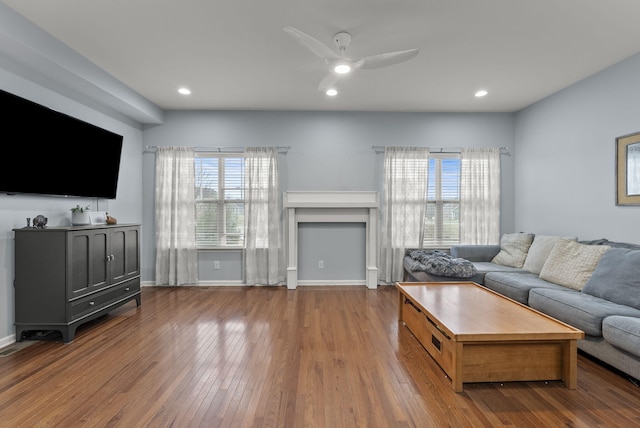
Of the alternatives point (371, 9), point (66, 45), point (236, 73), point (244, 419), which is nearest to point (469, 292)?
point (244, 419)

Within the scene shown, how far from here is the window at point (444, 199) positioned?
17.0ft

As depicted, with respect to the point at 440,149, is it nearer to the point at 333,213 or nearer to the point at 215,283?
the point at 333,213

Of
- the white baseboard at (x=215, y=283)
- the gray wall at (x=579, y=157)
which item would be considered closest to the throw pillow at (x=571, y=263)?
the gray wall at (x=579, y=157)

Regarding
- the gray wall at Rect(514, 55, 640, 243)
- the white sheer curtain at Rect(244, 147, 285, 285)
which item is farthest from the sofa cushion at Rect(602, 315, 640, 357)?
the white sheer curtain at Rect(244, 147, 285, 285)

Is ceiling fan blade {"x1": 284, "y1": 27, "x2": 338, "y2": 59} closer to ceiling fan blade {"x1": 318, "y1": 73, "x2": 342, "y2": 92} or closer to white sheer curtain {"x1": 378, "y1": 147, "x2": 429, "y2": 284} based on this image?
ceiling fan blade {"x1": 318, "y1": 73, "x2": 342, "y2": 92}

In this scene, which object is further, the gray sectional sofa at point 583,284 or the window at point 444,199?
the window at point 444,199

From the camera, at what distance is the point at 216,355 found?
2639 mm

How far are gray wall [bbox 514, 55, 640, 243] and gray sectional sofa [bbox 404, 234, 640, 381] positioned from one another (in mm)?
376

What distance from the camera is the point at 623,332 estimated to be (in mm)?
2186

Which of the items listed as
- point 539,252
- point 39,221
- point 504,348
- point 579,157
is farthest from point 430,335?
point 39,221

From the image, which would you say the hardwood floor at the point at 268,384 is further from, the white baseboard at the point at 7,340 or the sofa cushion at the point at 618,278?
the sofa cushion at the point at 618,278

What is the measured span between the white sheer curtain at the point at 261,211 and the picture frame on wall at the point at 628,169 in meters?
4.26

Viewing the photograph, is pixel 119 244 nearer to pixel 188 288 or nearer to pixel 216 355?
pixel 188 288

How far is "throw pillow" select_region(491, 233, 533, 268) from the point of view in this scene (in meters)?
4.28
